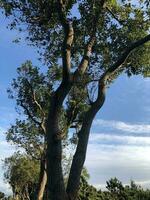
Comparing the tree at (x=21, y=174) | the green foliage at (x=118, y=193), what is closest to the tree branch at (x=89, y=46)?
the green foliage at (x=118, y=193)

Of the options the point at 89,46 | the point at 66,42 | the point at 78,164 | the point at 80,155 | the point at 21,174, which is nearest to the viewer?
the point at 78,164

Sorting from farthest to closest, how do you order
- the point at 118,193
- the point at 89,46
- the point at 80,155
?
the point at 118,193, the point at 89,46, the point at 80,155

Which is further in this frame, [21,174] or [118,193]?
[21,174]

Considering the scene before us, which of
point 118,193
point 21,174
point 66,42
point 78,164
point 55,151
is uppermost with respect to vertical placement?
point 21,174

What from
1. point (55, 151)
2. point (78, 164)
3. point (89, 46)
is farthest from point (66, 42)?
point (78, 164)

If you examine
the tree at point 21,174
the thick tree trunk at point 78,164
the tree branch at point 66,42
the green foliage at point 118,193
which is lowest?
the thick tree trunk at point 78,164

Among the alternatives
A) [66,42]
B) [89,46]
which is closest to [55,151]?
[66,42]

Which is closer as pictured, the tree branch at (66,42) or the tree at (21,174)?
the tree branch at (66,42)

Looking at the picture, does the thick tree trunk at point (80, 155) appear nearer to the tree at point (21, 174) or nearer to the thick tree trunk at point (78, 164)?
the thick tree trunk at point (78, 164)

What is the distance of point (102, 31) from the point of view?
27359mm

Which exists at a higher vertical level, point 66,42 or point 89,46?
point 89,46

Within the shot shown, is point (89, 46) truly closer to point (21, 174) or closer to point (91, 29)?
point (91, 29)

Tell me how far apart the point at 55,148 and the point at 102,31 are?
10450 mm

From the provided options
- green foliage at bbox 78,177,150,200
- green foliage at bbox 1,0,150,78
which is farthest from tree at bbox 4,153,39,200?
green foliage at bbox 1,0,150,78
